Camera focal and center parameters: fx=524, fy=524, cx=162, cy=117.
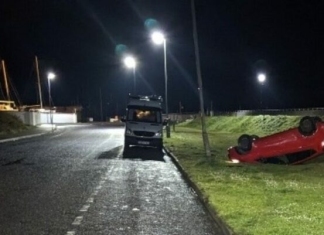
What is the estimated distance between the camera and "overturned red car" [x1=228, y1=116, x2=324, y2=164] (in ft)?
58.0

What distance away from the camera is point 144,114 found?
27.3 metres

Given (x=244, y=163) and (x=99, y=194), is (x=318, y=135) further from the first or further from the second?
(x=99, y=194)

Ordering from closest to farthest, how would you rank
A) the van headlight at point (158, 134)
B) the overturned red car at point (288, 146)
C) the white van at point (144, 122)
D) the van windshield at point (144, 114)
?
the overturned red car at point (288, 146) < the white van at point (144, 122) < the van headlight at point (158, 134) < the van windshield at point (144, 114)

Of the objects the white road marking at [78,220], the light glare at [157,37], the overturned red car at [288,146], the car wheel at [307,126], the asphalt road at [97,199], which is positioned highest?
the light glare at [157,37]

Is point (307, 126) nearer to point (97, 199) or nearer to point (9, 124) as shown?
point (97, 199)

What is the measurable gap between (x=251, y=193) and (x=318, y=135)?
6.84 metres

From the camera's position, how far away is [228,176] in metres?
15.2

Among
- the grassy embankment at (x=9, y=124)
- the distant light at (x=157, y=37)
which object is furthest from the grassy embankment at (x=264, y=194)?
the grassy embankment at (x=9, y=124)

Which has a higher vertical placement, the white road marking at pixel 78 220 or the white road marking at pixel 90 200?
the white road marking at pixel 78 220

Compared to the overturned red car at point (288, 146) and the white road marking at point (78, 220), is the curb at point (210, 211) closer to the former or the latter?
the white road marking at point (78, 220)

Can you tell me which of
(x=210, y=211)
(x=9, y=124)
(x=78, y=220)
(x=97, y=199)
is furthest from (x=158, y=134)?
(x=9, y=124)

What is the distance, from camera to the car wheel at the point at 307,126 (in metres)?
17.6

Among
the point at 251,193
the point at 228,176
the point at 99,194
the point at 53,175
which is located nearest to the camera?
the point at 251,193

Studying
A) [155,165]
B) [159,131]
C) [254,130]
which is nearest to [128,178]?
[155,165]
